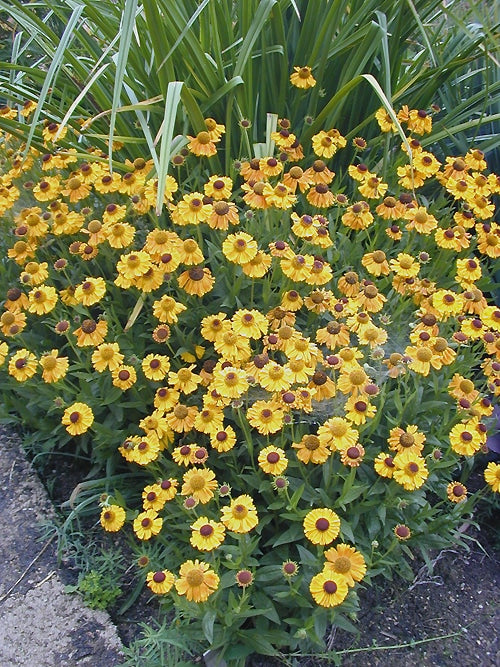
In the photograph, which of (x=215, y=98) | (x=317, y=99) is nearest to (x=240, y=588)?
(x=215, y=98)

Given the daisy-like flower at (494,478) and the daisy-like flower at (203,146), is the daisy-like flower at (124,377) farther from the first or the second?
the daisy-like flower at (494,478)

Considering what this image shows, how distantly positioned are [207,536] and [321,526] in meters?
0.25

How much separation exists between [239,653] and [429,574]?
2.11 feet

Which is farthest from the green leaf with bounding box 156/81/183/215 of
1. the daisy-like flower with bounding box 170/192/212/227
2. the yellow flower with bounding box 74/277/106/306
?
the yellow flower with bounding box 74/277/106/306

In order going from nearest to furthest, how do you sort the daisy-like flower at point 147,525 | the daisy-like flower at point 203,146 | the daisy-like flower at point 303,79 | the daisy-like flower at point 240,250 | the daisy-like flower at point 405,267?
the daisy-like flower at point 147,525 → the daisy-like flower at point 240,250 → the daisy-like flower at point 405,267 → the daisy-like flower at point 203,146 → the daisy-like flower at point 303,79

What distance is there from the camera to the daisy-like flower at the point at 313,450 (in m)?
1.57

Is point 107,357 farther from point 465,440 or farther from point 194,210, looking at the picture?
point 465,440

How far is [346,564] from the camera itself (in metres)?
1.41

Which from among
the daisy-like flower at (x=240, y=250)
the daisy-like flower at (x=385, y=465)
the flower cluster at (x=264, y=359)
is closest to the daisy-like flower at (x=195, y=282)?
the flower cluster at (x=264, y=359)

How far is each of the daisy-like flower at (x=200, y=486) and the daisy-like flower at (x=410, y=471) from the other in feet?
1.43

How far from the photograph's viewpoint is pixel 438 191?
8.61 ft

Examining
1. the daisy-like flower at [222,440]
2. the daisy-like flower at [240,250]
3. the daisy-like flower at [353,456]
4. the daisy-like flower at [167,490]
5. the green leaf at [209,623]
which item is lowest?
the green leaf at [209,623]

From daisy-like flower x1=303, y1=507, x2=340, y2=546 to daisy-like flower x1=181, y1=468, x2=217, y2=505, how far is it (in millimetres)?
242

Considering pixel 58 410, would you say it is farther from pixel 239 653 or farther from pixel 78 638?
pixel 239 653
